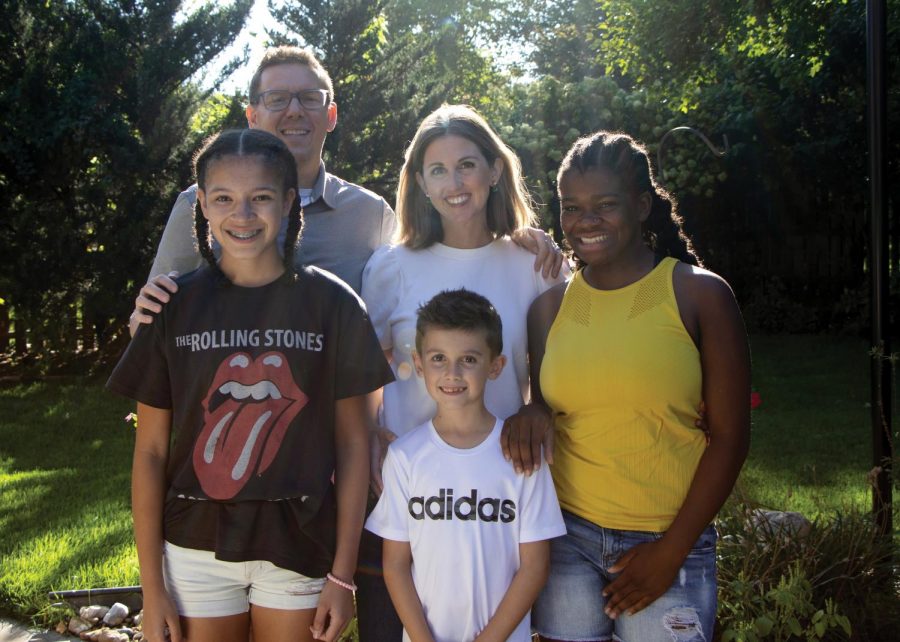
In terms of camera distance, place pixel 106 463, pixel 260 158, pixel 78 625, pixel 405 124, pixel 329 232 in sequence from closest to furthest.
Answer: pixel 260 158 < pixel 329 232 < pixel 78 625 < pixel 106 463 < pixel 405 124

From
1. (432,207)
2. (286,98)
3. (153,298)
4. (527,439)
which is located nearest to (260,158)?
(153,298)

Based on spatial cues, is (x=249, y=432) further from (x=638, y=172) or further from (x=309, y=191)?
(x=638, y=172)

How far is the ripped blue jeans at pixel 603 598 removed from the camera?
2074 mm

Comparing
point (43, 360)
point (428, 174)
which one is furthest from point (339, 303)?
point (43, 360)

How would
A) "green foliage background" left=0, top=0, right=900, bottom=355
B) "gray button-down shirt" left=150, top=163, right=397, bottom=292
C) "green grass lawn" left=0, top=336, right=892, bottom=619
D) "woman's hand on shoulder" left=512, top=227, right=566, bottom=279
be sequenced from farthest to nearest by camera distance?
"green foliage background" left=0, top=0, right=900, bottom=355, "green grass lawn" left=0, top=336, right=892, bottom=619, "gray button-down shirt" left=150, top=163, right=397, bottom=292, "woman's hand on shoulder" left=512, top=227, right=566, bottom=279

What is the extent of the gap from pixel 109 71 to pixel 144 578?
8.75 m

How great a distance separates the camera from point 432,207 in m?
2.60

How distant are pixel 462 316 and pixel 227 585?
839 millimetres

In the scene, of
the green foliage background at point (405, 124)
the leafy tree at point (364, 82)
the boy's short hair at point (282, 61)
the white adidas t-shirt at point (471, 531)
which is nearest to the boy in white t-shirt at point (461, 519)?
the white adidas t-shirt at point (471, 531)

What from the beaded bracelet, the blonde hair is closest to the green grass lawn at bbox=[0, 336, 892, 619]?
the blonde hair

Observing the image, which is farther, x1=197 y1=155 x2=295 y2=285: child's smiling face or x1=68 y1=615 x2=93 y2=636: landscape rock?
x1=68 y1=615 x2=93 y2=636: landscape rock

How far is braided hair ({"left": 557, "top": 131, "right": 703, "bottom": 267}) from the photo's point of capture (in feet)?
7.36

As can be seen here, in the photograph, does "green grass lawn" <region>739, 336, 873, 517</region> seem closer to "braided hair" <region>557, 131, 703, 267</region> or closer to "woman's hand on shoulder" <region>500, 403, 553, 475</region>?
"braided hair" <region>557, 131, 703, 267</region>

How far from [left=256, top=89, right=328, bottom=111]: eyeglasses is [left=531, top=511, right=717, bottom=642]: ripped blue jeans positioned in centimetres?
149
